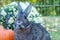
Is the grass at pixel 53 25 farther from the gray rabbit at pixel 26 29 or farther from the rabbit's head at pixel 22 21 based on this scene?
the rabbit's head at pixel 22 21

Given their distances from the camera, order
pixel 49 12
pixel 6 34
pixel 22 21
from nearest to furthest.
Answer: pixel 22 21 → pixel 6 34 → pixel 49 12

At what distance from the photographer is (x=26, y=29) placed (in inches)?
105

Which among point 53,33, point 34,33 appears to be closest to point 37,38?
point 34,33

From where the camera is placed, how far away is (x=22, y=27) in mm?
2619

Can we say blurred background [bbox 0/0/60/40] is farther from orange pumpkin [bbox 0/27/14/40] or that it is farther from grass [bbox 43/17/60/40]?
orange pumpkin [bbox 0/27/14/40]

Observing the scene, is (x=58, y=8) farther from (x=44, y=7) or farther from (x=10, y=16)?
(x=10, y=16)

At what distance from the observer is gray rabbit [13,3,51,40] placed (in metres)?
2.63

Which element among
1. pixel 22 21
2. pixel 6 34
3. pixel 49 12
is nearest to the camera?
pixel 22 21

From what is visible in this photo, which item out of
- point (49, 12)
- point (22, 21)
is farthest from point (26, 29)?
point (49, 12)

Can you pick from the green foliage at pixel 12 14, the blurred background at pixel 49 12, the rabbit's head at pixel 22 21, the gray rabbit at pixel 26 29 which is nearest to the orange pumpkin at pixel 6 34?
the green foliage at pixel 12 14

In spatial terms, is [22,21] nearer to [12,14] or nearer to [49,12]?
[12,14]

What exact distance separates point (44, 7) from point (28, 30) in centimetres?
121

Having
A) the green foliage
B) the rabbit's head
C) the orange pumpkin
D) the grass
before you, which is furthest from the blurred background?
the rabbit's head

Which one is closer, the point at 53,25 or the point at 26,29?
the point at 26,29
